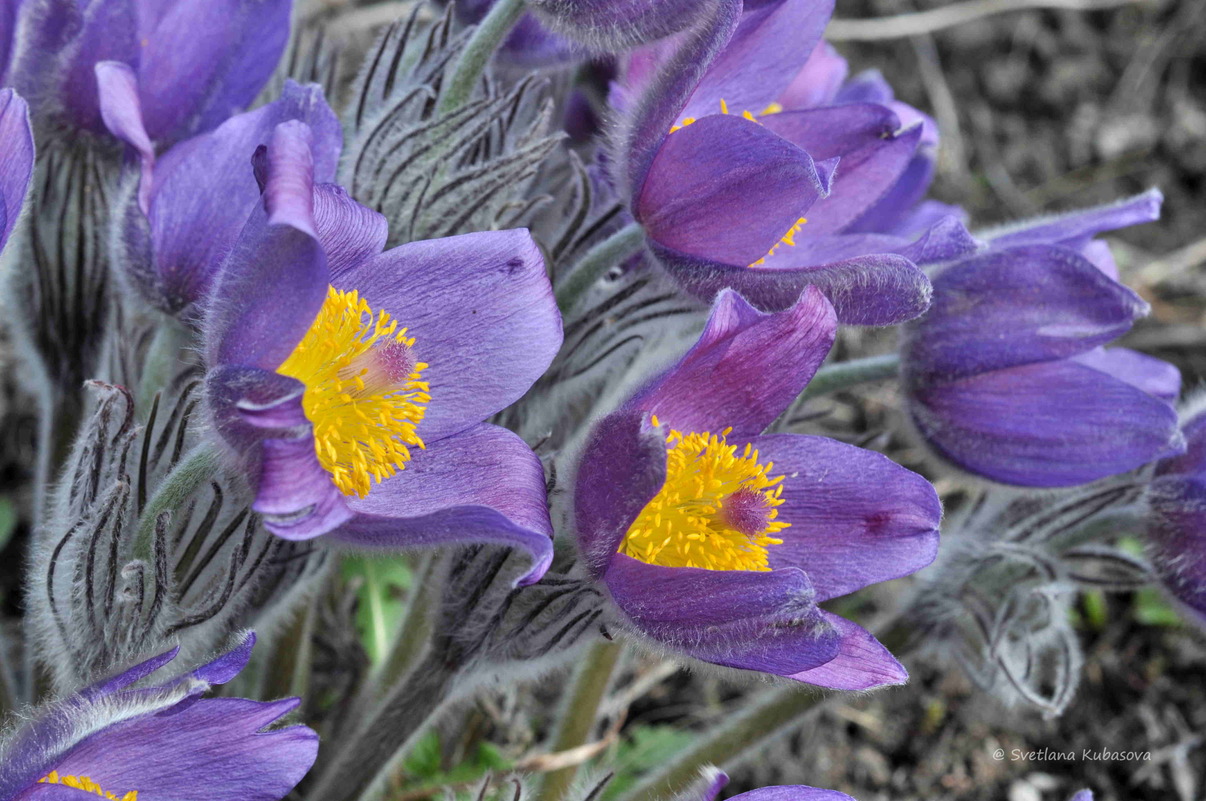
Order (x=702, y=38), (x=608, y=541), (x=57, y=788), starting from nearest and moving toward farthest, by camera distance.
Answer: (x=57, y=788) < (x=608, y=541) < (x=702, y=38)

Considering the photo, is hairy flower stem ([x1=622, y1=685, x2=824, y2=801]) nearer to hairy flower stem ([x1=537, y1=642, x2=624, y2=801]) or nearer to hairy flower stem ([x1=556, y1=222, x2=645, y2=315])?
hairy flower stem ([x1=537, y1=642, x2=624, y2=801])

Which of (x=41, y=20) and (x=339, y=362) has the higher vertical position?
(x=41, y=20)

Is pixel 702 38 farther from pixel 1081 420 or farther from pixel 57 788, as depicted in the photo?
pixel 57 788

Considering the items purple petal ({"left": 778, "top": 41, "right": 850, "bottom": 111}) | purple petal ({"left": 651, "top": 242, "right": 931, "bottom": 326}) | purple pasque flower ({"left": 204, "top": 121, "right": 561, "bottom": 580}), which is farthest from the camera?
purple petal ({"left": 778, "top": 41, "right": 850, "bottom": 111})

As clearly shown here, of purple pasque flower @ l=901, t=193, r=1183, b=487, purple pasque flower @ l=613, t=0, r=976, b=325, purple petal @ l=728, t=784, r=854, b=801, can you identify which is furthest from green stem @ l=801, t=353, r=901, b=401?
purple petal @ l=728, t=784, r=854, b=801

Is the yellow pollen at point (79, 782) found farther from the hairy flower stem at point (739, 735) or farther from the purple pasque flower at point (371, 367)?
the hairy flower stem at point (739, 735)

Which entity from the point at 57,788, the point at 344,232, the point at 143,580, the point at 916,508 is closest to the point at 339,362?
the point at 344,232

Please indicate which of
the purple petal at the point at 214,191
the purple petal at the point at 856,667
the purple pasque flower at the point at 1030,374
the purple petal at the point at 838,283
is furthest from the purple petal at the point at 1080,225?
the purple petal at the point at 214,191

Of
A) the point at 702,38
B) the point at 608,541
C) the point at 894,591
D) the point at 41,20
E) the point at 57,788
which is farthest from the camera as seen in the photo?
the point at 894,591
